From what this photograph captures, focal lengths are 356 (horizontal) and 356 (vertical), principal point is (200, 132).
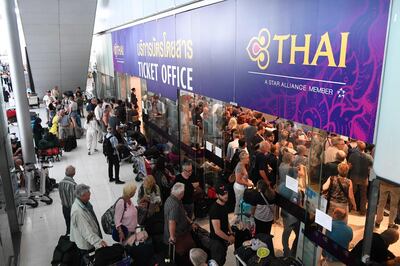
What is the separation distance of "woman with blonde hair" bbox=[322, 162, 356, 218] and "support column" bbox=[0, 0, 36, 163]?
301 inches

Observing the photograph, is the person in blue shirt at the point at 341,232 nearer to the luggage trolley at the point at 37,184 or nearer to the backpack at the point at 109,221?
the backpack at the point at 109,221

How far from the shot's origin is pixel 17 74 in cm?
881

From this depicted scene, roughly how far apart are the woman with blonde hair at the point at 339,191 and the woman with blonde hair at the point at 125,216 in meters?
2.60

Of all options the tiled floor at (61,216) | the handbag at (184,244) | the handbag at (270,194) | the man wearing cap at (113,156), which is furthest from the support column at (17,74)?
the handbag at (270,194)

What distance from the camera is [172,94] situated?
8.08 meters

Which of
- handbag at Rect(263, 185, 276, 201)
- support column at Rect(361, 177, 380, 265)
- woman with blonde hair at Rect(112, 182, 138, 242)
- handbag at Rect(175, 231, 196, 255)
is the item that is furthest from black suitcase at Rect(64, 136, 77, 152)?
support column at Rect(361, 177, 380, 265)

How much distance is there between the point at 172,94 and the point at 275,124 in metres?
3.36

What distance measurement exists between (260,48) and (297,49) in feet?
2.51

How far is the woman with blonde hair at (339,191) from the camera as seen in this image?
4.79m

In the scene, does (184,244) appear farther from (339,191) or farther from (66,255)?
(339,191)

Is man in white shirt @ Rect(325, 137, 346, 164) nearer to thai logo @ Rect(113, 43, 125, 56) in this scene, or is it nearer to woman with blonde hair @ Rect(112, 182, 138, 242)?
woman with blonde hair @ Rect(112, 182, 138, 242)

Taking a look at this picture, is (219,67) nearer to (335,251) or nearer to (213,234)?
(213,234)

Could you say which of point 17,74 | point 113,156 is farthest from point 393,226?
point 17,74

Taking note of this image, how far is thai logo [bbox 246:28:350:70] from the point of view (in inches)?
134
